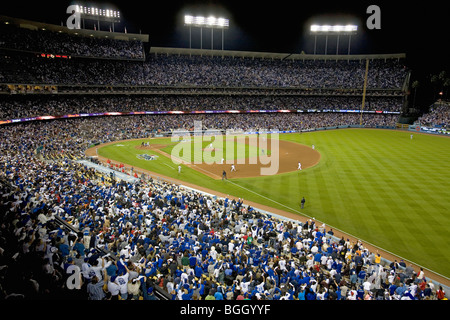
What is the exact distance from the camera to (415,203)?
23.3 meters

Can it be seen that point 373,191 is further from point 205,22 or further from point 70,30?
point 205,22

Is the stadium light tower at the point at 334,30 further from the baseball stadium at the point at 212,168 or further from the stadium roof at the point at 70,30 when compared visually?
the stadium roof at the point at 70,30

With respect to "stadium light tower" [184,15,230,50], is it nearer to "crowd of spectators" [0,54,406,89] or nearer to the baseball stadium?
the baseball stadium

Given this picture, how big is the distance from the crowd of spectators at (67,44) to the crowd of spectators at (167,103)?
823 cm

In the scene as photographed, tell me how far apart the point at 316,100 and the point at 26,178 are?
73045 mm

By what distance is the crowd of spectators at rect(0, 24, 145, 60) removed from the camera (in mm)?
47975

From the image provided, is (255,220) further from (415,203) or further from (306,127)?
(306,127)

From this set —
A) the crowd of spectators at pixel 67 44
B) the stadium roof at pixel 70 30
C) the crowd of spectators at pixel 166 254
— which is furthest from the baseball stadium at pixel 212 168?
the stadium roof at pixel 70 30

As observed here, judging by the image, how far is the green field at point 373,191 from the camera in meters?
18.2

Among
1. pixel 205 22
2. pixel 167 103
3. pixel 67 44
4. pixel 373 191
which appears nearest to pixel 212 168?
pixel 373 191

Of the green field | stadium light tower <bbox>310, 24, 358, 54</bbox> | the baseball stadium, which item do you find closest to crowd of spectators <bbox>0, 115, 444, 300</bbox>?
the baseball stadium

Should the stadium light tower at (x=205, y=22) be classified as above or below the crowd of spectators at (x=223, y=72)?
above

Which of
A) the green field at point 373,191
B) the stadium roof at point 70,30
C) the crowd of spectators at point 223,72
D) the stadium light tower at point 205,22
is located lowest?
the green field at point 373,191

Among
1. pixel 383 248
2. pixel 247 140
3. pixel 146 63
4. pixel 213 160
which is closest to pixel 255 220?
pixel 383 248
